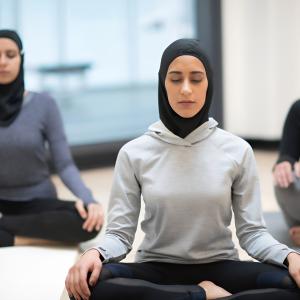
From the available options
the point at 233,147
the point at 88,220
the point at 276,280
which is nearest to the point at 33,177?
the point at 88,220

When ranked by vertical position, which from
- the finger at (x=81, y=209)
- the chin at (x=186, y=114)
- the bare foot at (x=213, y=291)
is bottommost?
the finger at (x=81, y=209)

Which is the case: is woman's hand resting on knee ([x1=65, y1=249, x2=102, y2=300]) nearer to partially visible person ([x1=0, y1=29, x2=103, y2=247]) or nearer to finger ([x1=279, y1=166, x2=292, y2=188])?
partially visible person ([x1=0, y1=29, x2=103, y2=247])

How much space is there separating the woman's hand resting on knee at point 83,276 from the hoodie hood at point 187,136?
0.39m

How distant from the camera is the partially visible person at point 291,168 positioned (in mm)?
2873

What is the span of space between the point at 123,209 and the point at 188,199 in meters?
0.18

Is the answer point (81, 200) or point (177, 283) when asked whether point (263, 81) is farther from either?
point (177, 283)

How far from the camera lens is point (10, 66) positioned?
2828 mm

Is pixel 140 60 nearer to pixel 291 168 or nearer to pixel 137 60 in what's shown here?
pixel 137 60

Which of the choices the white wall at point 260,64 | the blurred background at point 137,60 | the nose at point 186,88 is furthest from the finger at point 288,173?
the white wall at point 260,64

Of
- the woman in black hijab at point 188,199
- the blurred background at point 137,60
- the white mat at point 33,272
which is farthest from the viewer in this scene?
the blurred background at point 137,60

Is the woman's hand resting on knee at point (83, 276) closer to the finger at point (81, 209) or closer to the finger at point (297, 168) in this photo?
the finger at point (81, 209)

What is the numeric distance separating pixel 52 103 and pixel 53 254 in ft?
2.23

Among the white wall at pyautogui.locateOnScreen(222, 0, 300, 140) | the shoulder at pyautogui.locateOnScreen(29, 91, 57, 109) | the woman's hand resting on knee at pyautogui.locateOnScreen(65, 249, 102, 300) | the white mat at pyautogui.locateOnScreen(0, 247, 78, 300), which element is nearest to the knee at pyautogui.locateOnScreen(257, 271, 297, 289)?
the woman's hand resting on knee at pyautogui.locateOnScreen(65, 249, 102, 300)

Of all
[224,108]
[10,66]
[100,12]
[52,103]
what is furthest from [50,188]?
[224,108]
